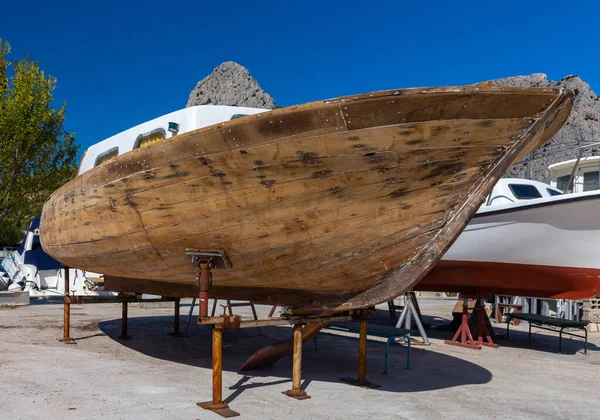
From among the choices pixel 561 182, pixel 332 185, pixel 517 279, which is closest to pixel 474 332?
pixel 517 279

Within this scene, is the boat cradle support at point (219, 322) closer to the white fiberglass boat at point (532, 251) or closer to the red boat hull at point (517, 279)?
the white fiberglass boat at point (532, 251)

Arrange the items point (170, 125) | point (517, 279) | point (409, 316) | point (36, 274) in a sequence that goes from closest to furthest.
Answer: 1. point (170, 125)
2. point (409, 316)
3. point (517, 279)
4. point (36, 274)

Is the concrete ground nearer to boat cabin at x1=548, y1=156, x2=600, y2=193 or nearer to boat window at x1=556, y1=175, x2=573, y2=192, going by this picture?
boat cabin at x1=548, y1=156, x2=600, y2=193

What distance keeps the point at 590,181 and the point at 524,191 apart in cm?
225

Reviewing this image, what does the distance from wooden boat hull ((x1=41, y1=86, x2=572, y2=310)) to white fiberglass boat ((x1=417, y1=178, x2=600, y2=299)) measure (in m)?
4.87

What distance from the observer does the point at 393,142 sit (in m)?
4.11

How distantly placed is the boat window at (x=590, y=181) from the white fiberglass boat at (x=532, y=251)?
3.95 metres

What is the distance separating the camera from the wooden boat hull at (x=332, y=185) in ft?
13.2

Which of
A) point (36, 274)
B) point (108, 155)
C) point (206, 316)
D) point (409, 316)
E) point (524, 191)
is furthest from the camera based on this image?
point (36, 274)

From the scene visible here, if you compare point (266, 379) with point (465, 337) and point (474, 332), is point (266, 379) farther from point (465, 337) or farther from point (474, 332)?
point (474, 332)

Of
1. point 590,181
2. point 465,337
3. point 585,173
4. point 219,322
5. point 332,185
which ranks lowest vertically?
point 465,337

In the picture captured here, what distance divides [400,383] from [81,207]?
3.95m

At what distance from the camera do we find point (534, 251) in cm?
934

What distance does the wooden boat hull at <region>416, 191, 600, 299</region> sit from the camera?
9.02 m
